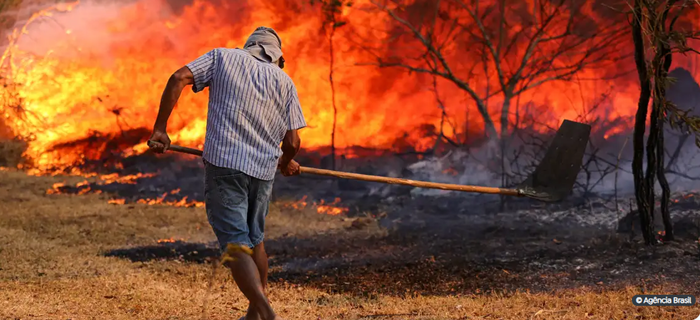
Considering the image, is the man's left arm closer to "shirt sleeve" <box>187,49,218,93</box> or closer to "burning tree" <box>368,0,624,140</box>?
"shirt sleeve" <box>187,49,218,93</box>

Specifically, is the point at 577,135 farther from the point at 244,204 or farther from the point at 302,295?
the point at 244,204

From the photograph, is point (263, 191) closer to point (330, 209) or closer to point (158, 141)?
point (158, 141)

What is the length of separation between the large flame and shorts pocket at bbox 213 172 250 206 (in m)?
8.64

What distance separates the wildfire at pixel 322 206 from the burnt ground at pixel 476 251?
23cm

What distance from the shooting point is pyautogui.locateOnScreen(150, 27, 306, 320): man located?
381 centimetres

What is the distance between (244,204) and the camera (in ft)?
13.0

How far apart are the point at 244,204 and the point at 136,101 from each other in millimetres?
9176

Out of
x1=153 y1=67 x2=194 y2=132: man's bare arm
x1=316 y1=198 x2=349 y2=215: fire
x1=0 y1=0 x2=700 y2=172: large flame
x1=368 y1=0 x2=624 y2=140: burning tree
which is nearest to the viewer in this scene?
x1=153 y1=67 x2=194 y2=132: man's bare arm

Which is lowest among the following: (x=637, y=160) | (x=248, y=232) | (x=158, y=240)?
(x=158, y=240)

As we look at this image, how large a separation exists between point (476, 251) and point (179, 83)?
4.42 meters

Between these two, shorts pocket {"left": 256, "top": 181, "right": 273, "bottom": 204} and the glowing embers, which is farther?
the glowing embers

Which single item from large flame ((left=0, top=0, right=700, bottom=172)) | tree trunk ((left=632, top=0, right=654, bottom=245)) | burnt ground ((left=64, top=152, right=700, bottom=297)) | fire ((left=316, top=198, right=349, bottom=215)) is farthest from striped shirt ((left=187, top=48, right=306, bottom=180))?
large flame ((left=0, top=0, right=700, bottom=172))

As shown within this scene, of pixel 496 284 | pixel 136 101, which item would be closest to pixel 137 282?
pixel 496 284

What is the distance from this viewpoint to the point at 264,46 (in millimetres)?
4117
